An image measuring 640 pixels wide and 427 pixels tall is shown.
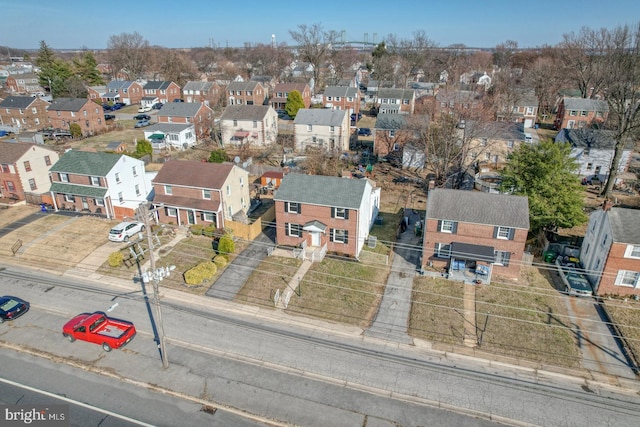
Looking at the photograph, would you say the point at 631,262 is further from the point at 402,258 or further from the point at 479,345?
the point at 402,258

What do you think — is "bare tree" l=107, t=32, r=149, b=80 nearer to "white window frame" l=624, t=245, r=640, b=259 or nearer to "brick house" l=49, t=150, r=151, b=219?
"brick house" l=49, t=150, r=151, b=219

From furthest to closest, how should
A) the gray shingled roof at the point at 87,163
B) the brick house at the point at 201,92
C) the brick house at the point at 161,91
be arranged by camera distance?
the brick house at the point at 161,91 < the brick house at the point at 201,92 < the gray shingled roof at the point at 87,163

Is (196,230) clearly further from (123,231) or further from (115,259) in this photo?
(115,259)

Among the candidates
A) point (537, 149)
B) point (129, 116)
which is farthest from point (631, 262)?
point (129, 116)

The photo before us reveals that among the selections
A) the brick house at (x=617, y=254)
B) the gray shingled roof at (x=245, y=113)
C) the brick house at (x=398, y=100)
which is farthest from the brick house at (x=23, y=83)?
the brick house at (x=617, y=254)

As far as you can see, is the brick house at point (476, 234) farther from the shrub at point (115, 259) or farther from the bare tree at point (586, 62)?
the bare tree at point (586, 62)

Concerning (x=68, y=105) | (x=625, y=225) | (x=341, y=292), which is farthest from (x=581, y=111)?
→ (x=68, y=105)
